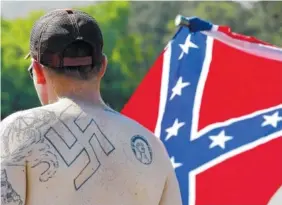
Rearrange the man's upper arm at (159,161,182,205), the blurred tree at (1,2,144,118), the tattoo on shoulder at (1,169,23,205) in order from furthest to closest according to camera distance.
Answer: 1. the blurred tree at (1,2,144,118)
2. the man's upper arm at (159,161,182,205)
3. the tattoo on shoulder at (1,169,23,205)

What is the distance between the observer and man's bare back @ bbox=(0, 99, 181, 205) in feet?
7.47

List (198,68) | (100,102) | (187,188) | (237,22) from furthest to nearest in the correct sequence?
(237,22)
(198,68)
(187,188)
(100,102)

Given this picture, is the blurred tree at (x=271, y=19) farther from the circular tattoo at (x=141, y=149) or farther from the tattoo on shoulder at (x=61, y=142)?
the tattoo on shoulder at (x=61, y=142)

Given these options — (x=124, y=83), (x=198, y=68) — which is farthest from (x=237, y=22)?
(x=198, y=68)

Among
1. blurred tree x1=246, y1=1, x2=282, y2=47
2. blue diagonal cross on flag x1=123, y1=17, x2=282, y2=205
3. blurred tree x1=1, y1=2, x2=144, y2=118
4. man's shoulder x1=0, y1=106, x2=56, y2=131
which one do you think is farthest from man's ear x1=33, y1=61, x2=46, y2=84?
blurred tree x1=1, y1=2, x2=144, y2=118

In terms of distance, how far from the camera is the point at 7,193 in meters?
2.26

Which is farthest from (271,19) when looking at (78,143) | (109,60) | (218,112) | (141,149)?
(78,143)

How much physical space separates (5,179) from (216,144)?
5.97 feet

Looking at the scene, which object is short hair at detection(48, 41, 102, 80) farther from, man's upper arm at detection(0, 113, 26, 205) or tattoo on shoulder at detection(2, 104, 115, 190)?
man's upper arm at detection(0, 113, 26, 205)

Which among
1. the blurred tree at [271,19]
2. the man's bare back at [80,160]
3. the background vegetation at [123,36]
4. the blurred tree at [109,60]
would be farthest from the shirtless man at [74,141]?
the blurred tree at [109,60]

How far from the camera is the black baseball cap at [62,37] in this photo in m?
2.39

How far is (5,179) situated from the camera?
227 cm

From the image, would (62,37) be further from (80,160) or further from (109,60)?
(109,60)

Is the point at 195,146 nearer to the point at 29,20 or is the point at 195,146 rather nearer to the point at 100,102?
the point at 100,102
